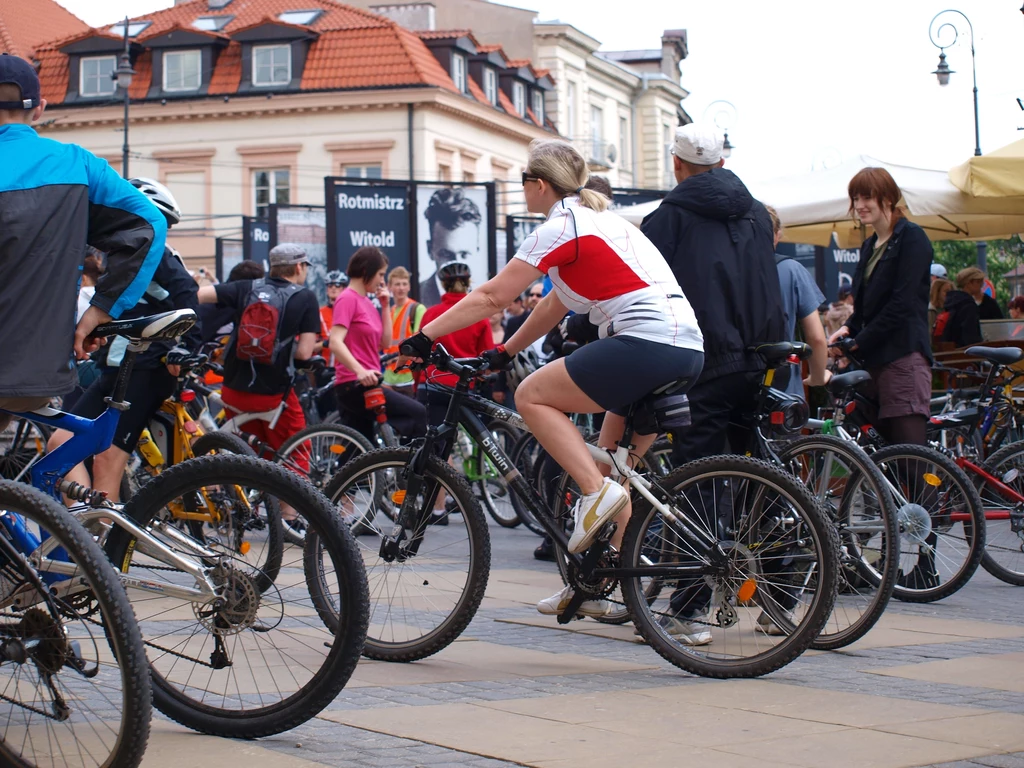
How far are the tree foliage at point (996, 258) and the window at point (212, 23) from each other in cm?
2804

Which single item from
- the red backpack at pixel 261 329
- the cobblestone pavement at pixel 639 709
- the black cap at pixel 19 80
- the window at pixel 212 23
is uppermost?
the window at pixel 212 23

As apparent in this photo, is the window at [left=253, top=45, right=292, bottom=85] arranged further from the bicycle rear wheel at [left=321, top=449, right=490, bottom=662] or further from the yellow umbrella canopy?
the bicycle rear wheel at [left=321, top=449, right=490, bottom=662]

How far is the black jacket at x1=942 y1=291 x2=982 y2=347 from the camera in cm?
1244

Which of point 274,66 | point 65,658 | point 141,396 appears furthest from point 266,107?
point 65,658

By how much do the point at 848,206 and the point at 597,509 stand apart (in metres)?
7.34

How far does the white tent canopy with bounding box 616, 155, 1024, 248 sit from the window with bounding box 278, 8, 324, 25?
137 ft

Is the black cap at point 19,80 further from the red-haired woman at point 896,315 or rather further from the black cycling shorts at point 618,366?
the red-haired woman at point 896,315

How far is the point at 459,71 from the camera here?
55594 millimetres

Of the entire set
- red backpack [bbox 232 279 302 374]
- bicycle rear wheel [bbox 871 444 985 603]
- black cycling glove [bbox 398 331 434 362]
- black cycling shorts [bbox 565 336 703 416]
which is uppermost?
red backpack [bbox 232 279 302 374]

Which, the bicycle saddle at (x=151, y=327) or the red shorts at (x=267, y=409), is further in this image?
the red shorts at (x=267, y=409)

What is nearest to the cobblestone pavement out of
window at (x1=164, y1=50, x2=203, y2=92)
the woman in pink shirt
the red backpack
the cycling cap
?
the red backpack

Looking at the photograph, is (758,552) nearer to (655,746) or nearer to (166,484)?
(655,746)

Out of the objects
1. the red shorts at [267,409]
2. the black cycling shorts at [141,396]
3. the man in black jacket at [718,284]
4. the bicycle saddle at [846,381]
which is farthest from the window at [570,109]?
the man in black jacket at [718,284]

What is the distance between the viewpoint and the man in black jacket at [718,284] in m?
6.27
